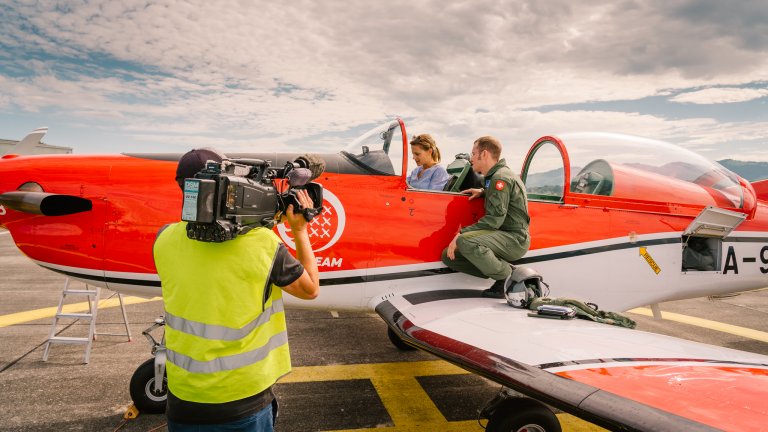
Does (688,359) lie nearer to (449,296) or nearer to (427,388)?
(449,296)

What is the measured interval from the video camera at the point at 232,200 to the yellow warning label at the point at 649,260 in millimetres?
3956

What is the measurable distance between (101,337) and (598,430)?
17.3ft

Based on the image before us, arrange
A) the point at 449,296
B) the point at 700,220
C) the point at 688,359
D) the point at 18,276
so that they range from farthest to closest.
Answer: the point at 18,276 < the point at 700,220 < the point at 449,296 < the point at 688,359

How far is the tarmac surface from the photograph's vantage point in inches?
138

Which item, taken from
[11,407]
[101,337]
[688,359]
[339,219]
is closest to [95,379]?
[11,407]

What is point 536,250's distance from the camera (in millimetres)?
4293

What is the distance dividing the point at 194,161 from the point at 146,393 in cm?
256

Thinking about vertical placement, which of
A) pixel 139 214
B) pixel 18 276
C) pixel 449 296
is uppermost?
pixel 139 214

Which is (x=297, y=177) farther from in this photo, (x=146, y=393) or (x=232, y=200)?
(x=146, y=393)

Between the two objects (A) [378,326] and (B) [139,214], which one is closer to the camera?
(B) [139,214]

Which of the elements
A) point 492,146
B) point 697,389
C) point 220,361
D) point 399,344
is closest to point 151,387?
point 220,361

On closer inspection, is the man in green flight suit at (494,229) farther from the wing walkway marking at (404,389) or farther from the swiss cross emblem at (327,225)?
the wing walkway marking at (404,389)

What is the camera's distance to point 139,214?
3695 millimetres

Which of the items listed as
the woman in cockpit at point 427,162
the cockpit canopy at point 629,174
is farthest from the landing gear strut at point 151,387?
the cockpit canopy at point 629,174
